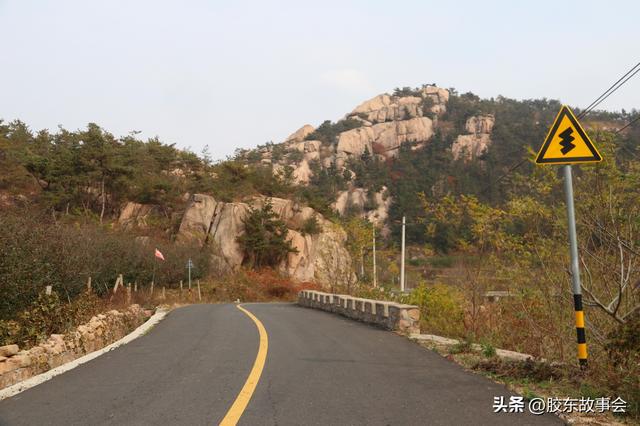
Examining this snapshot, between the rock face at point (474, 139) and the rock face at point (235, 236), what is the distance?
67.1 m

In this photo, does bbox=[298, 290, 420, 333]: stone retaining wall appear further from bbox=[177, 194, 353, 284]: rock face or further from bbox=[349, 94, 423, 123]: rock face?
bbox=[349, 94, 423, 123]: rock face

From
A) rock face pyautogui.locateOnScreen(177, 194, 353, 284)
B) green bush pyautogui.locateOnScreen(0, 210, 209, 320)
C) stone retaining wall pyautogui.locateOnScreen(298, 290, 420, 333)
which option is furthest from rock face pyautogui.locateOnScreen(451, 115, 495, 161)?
stone retaining wall pyautogui.locateOnScreen(298, 290, 420, 333)

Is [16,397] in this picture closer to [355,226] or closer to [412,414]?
[412,414]

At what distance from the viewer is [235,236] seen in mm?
51781

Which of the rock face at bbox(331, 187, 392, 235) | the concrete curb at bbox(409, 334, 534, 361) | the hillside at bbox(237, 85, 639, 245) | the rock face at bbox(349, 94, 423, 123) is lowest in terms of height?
the concrete curb at bbox(409, 334, 534, 361)

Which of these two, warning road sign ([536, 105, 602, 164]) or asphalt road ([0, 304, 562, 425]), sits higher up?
warning road sign ([536, 105, 602, 164])

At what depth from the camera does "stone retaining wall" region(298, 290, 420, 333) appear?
1159cm

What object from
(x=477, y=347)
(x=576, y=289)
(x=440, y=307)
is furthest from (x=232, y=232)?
(x=576, y=289)

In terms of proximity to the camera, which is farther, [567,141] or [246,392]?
[567,141]

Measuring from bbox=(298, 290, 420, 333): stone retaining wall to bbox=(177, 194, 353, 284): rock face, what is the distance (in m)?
30.5

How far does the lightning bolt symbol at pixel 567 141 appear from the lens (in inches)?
253

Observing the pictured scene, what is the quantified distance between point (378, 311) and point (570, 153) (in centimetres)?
807

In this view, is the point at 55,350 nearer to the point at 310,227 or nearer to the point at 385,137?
the point at 310,227

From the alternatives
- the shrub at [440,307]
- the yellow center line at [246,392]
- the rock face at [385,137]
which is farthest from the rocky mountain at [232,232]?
the rock face at [385,137]
